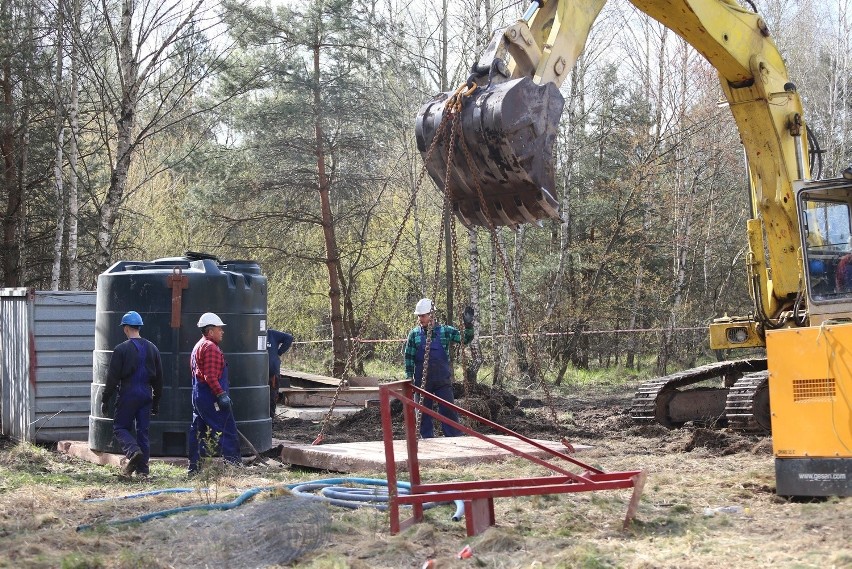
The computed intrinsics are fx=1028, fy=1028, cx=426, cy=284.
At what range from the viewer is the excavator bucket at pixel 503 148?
7391 millimetres

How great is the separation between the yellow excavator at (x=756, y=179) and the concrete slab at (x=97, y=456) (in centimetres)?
454

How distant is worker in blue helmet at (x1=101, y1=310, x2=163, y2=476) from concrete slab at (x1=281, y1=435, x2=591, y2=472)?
1.41 metres

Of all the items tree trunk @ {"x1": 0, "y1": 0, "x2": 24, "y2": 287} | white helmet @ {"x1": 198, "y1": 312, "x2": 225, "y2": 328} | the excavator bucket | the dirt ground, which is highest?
tree trunk @ {"x1": 0, "y1": 0, "x2": 24, "y2": 287}

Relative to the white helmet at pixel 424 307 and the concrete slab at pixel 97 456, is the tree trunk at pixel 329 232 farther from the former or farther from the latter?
the white helmet at pixel 424 307

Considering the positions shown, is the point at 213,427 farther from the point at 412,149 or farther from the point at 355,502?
the point at 412,149

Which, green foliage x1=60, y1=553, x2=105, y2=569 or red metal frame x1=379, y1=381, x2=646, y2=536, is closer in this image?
green foliage x1=60, y1=553, x2=105, y2=569

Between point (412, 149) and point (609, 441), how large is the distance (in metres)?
14.4

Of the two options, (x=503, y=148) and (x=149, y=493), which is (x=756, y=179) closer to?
(x=503, y=148)

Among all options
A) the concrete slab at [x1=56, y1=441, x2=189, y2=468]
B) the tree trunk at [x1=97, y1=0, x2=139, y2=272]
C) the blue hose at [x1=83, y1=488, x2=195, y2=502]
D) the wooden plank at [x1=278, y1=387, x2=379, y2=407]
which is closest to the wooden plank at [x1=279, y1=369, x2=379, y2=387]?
the wooden plank at [x1=278, y1=387, x2=379, y2=407]

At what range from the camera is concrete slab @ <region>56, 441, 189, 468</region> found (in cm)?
1075

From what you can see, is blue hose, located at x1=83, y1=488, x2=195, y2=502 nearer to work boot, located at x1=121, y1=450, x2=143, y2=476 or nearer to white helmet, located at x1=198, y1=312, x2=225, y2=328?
work boot, located at x1=121, y1=450, x2=143, y2=476

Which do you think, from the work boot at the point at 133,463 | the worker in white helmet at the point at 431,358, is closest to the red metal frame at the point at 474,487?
the work boot at the point at 133,463

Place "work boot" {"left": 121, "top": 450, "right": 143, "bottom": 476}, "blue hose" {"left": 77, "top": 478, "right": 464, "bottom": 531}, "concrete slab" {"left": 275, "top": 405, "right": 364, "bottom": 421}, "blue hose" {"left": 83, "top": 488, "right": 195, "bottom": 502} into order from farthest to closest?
"concrete slab" {"left": 275, "top": 405, "right": 364, "bottom": 421}
"work boot" {"left": 121, "top": 450, "right": 143, "bottom": 476}
"blue hose" {"left": 83, "top": 488, "right": 195, "bottom": 502}
"blue hose" {"left": 77, "top": 478, "right": 464, "bottom": 531}

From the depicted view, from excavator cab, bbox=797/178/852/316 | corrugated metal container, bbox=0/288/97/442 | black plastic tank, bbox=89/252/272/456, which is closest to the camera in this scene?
excavator cab, bbox=797/178/852/316
